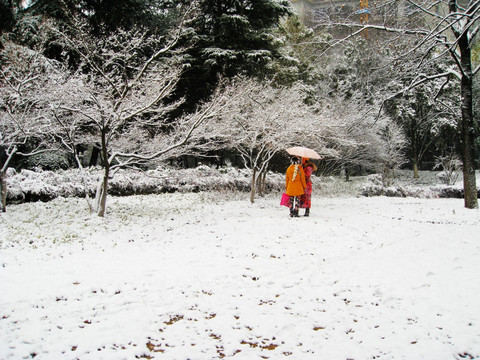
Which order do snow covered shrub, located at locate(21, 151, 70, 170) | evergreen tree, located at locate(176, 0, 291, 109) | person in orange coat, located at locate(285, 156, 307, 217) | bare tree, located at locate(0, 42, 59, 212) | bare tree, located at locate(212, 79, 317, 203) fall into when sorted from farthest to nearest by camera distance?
1. evergreen tree, located at locate(176, 0, 291, 109)
2. snow covered shrub, located at locate(21, 151, 70, 170)
3. bare tree, located at locate(212, 79, 317, 203)
4. bare tree, located at locate(0, 42, 59, 212)
5. person in orange coat, located at locate(285, 156, 307, 217)

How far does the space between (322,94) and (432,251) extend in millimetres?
19707

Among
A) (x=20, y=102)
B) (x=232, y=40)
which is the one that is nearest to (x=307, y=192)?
(x=20, y=102)

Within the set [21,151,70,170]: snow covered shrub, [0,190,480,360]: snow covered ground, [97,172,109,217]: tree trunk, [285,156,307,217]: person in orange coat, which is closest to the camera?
[0,190,480,360]: snow covered ground

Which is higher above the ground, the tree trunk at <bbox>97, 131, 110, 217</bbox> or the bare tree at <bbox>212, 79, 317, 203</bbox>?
the bare tree at <bbox>212, 79, 317, 203</bbox>

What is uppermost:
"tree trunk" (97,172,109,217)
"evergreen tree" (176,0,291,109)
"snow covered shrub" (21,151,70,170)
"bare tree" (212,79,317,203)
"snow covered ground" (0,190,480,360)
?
"evergreen tree" (176,0,291,109)

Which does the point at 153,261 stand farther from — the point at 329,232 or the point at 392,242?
the point at 392,242

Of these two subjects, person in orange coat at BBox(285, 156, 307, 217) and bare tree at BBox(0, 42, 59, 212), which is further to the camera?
bare tree at BBox(0, 42, 59, 212)

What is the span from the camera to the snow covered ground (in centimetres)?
298

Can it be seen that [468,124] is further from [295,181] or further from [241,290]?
[241,290]

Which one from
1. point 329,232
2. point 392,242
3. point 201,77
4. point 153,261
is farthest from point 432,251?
point 201,77

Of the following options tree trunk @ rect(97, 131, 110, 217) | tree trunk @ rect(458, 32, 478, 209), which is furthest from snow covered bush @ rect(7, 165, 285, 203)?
tree trunk @ rect(458, 32, 478, 209)

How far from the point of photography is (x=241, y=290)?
4.30m

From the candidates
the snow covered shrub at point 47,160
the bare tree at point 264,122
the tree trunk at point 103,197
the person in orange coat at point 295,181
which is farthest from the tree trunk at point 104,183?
the snow covered shrub at point 47,160

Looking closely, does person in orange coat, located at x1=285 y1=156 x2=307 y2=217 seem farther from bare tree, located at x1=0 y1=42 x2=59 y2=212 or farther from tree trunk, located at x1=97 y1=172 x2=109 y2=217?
bare tree, located at x1=0 y1=42 x2=59 y2=212
